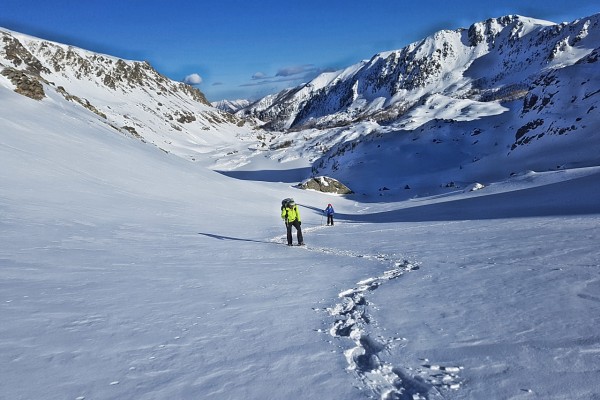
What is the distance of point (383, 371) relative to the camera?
4.24 m

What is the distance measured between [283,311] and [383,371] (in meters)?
2.26

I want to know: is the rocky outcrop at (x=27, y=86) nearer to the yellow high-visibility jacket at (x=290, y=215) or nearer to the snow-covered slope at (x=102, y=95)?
the yellow high-visibility jacket at (x=290, y=215)

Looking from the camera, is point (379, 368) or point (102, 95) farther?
point (102, 95)

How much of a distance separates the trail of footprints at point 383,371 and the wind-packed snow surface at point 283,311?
2cm

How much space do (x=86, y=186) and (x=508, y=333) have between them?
58.2 feet

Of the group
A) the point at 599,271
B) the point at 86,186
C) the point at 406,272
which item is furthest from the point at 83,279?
the point at 86,186

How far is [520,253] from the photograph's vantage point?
964 centimetres

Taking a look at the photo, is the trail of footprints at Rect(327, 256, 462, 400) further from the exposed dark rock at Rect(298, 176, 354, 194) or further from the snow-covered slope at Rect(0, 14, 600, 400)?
the exposed dark rock at Rect(298, 176, 354, 194)

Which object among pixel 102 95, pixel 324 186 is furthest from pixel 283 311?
pixel 102 95

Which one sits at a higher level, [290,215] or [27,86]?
[27,86]

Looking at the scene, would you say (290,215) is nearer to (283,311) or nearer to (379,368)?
(283,311)

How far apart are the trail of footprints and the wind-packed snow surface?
20 millimetres

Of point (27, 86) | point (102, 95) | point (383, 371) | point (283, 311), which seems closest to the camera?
point (383, 371)

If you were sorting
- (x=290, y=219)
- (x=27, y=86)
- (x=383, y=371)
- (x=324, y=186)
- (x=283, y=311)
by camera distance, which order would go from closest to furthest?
(x=383, y=371), (x=283, y=311), (x=290, y=219), (x=27, y=86), (x=324, y=186)
